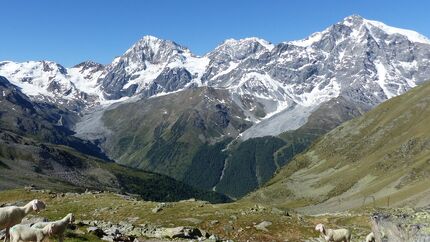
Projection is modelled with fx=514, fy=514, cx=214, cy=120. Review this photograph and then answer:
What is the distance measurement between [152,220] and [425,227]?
71.2 m

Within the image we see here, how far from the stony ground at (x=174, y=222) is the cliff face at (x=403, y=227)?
24302mm

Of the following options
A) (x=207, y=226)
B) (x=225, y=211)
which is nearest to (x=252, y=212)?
(x=225, y=211)

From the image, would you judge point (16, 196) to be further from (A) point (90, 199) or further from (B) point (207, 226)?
(B) point (207, 226)

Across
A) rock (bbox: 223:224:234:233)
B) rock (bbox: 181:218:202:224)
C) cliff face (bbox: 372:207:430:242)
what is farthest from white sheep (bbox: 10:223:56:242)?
rock (bbox: 181:218:202:224)

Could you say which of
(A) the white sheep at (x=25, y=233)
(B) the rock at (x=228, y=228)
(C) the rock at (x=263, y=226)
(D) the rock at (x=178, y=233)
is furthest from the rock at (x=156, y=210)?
(A) the white sheep at (x=25, y=233)

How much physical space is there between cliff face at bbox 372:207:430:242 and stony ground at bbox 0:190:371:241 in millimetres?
24302

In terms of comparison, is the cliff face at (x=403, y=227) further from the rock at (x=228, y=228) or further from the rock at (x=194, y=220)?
the rock at (x=194, y=220)

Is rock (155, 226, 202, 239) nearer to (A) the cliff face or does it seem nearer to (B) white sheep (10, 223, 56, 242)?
(B) white sheep (10, 223, 56, 242)

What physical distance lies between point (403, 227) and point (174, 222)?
64.2m

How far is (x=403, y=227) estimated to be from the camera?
959 inches

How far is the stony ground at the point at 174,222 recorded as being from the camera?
191 ft

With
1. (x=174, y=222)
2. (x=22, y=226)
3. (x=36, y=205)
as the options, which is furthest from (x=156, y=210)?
(x=22, y=226)

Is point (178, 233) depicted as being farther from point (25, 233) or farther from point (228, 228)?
point (25, 233)

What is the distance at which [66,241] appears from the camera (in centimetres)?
3806
